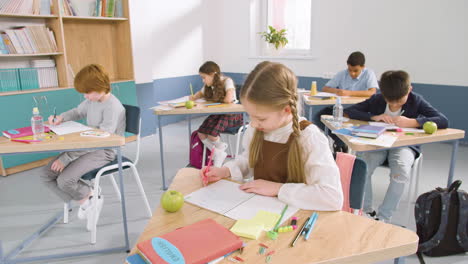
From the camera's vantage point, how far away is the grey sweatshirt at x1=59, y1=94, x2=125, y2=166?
241 centimetres

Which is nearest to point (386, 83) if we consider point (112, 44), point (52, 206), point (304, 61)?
point (52, 206)

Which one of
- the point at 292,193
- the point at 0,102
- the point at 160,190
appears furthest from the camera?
the point at 0,102

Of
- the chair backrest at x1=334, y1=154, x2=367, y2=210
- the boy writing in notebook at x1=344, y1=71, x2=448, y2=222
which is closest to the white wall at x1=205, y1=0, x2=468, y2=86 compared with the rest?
the boy writing in notebook at x1=344, y1=71, x2=448, y2=222

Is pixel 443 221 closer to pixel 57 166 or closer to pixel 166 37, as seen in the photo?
pixel 57 166

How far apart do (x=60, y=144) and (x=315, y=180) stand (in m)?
1.45

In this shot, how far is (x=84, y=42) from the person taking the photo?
4367 mm

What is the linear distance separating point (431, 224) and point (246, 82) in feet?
5.08

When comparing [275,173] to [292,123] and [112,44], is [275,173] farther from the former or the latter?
[112,44]

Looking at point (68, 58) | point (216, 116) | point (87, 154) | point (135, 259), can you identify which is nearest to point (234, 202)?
point (135, 259)

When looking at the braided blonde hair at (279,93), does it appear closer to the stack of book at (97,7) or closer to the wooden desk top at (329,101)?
the wooden desk top at (329,101)

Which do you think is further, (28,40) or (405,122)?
(28,40)

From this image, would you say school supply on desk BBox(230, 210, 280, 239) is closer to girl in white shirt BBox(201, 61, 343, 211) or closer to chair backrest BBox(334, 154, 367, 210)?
girl in white shirt BBox(201, 61, 343, 211)

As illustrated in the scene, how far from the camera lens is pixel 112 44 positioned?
4637 mm

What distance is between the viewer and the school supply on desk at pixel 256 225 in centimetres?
99
